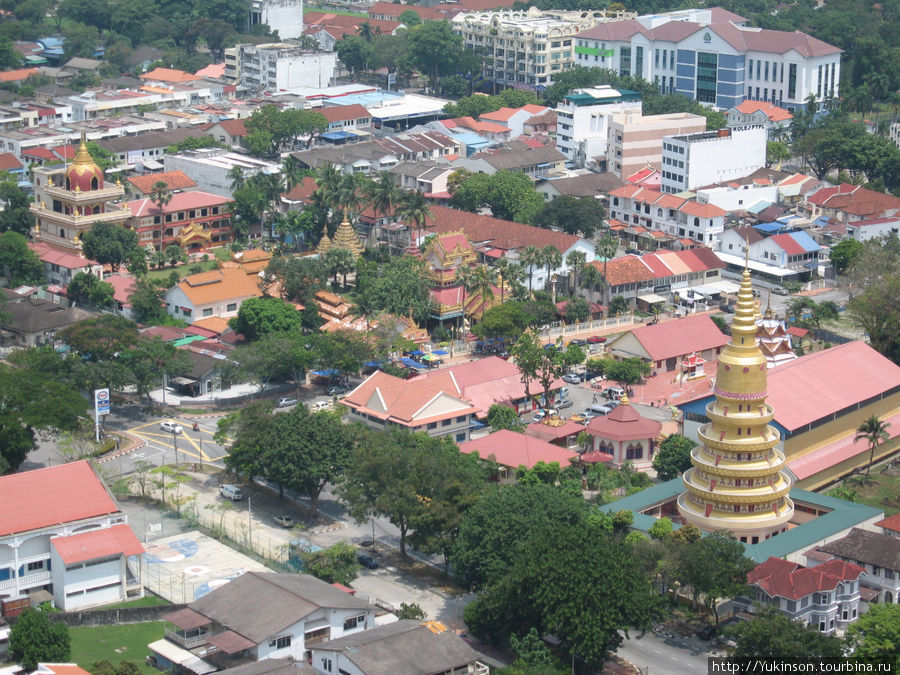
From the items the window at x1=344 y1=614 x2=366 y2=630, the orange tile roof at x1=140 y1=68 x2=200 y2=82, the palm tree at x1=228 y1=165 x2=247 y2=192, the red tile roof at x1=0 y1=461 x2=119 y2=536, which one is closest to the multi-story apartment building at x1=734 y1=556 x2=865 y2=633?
the window at x1=344 y1=614 x2=366 y2=630

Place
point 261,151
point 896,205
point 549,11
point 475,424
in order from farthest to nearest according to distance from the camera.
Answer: point 549,11 → point 261,151 → point 896,205 → point 475,424

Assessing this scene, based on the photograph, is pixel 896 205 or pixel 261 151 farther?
pixel 261 151

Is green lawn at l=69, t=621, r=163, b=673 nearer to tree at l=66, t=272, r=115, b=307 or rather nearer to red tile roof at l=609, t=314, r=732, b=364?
red tile roof at l=609, t=314, r=732, b=364

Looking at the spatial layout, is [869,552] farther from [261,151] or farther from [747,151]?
[261,151]

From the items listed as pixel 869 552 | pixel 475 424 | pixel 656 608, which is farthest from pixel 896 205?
pixel 656 608

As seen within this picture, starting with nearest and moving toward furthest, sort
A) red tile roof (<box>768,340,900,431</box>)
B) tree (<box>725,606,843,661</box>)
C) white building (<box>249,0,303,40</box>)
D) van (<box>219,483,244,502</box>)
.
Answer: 1. tree (<box>725,606,843,661</box>)
2. van (<box>219,483,244,502</box>)
3. red tile roof (<box>768,340,900,431</box>)
4. white building (<box>249,0,303,40</box>)

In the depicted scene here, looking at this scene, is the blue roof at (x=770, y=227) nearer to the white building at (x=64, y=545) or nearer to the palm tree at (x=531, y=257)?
the palm tree at (x=531, y=257)
